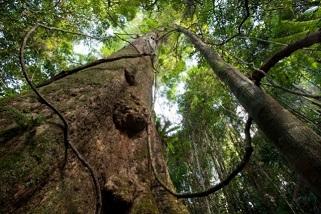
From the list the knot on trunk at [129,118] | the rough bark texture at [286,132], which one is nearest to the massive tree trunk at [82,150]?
the knot on trunk at [129,118]

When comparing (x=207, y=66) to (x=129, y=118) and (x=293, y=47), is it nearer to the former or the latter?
(x=129, y=118)

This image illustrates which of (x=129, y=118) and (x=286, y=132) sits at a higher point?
(x=129, y=118)

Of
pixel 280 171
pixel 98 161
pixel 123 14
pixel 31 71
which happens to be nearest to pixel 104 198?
pixel 98 161

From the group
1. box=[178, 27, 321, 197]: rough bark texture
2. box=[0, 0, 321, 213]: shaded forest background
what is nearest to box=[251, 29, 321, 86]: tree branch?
box=[178, 27, 321, 197]: rough bark texture

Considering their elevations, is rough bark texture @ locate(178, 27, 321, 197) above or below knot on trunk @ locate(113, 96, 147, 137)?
below

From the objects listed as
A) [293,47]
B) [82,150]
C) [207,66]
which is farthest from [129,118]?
[207,66]

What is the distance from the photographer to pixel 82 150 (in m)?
2.14

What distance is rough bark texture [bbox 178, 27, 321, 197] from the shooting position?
1354mm

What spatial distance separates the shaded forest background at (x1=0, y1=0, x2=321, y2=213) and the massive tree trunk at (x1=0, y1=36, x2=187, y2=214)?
150 centimetres

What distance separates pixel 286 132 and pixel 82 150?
4.48ft

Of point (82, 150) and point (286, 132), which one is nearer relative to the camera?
point (286, 132)

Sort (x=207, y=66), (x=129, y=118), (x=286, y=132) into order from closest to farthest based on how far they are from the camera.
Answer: (x=286, y=132) < (x=129, y=118) < (x=207, y=66)

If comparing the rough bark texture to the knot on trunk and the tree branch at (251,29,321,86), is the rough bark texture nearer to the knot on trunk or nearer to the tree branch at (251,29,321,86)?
the tree branch at (251,29,321,86)

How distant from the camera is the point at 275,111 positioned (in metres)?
1.79
